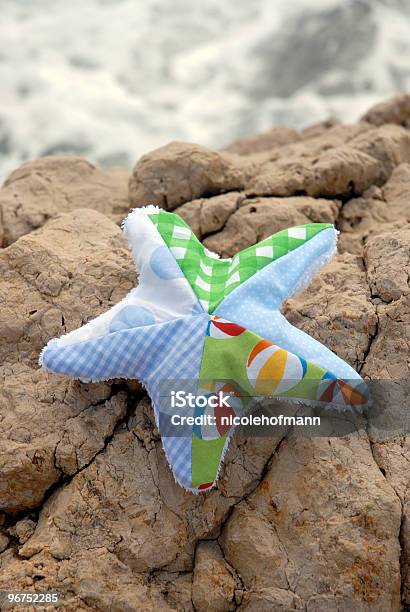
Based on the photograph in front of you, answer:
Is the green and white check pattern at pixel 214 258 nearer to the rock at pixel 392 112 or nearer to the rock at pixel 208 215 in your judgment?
the rock at pixel 208 215

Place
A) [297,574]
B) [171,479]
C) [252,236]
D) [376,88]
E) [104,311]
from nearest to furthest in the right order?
1. [297,574]
2. [171,479]
3. [104,311]
4. [252,236]
5. [376,88]

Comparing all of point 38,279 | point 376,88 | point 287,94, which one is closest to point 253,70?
point 287,94

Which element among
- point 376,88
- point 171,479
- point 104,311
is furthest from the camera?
point 376,88

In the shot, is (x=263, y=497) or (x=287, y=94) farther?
(x=287, y=94)

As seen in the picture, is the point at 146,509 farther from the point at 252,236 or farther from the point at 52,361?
the point at 252,236

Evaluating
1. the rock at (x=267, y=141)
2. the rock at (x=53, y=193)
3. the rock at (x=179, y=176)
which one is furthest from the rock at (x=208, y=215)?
the rock at (x=267, y=141)

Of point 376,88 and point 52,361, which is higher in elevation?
point 52,361

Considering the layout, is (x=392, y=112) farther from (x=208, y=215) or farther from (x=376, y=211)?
(x=208, y=215)

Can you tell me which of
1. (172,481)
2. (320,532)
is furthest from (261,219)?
(320,532)
